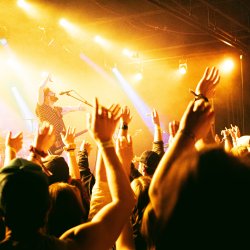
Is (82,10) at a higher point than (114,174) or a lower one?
higher

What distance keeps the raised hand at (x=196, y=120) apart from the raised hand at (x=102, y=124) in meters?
0.37

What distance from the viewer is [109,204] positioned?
166 cm

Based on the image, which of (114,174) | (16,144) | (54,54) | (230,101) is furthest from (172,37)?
(114,174)

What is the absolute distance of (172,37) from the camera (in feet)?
38.7

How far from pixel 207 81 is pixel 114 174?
717 mm

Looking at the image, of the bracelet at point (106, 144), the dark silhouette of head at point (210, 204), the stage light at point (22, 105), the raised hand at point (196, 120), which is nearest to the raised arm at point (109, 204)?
the bracelet at point (106, 144)

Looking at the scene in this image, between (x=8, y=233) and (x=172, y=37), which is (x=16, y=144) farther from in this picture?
(x=172, y=37)

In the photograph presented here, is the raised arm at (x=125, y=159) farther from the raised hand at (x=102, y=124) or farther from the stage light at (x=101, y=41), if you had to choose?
the stage light at (x=101, y=41)

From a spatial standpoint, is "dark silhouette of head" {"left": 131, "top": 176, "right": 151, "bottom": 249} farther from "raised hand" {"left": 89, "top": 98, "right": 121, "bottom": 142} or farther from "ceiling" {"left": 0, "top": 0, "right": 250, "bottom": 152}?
"ceiling" {"left": 0, "top": 0, "right": 250, "bottom": 152}

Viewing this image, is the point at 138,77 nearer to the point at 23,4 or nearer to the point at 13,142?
the point at 23,4

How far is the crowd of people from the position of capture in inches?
39.2

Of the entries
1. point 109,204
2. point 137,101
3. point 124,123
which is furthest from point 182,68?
point 109,204

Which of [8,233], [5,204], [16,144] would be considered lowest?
[8,233]

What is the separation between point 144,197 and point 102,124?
707 millimetres
